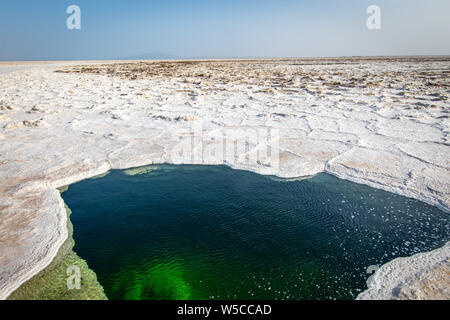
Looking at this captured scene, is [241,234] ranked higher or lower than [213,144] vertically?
lower

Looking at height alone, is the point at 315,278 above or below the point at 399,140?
below

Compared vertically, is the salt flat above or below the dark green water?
above

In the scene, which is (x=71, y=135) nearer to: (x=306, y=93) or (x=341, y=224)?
(x=341, y=224)

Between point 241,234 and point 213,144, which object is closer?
point 241,234

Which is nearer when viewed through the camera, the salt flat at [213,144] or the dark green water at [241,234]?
the dark green water at [241,234]

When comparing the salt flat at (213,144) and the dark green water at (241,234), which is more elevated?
the salt flat at (213,144)

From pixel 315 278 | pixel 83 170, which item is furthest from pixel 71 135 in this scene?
pixel 315 278
